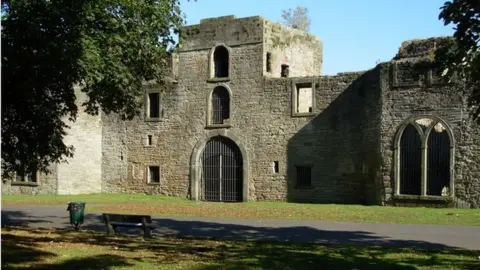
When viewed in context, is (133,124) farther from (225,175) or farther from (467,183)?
(467,183)

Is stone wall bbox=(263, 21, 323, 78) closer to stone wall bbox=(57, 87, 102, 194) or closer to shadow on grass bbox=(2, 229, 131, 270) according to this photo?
stone wall bbox=(57, 87, 102, 194)

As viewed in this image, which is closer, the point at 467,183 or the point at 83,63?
the point at 83,63

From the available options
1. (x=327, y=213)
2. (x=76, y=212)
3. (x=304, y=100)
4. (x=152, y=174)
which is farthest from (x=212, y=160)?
(x=76, y=212)

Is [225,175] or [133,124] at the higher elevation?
[133,124]

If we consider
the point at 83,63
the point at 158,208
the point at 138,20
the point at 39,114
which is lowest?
the point at 158,208

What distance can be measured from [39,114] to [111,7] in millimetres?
2797

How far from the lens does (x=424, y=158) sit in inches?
925

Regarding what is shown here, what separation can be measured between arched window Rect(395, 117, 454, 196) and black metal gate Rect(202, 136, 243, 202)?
8.45 meters

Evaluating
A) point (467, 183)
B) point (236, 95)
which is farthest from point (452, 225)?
point (236, 95)

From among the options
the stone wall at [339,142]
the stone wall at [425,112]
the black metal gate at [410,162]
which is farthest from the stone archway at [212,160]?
the black metal gate at [410,162]

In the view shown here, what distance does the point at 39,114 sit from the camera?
42.2ft

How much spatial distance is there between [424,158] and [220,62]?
11737 mm

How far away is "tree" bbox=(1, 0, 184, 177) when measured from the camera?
38.7 feet

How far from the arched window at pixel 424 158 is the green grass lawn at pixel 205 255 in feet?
39.7
